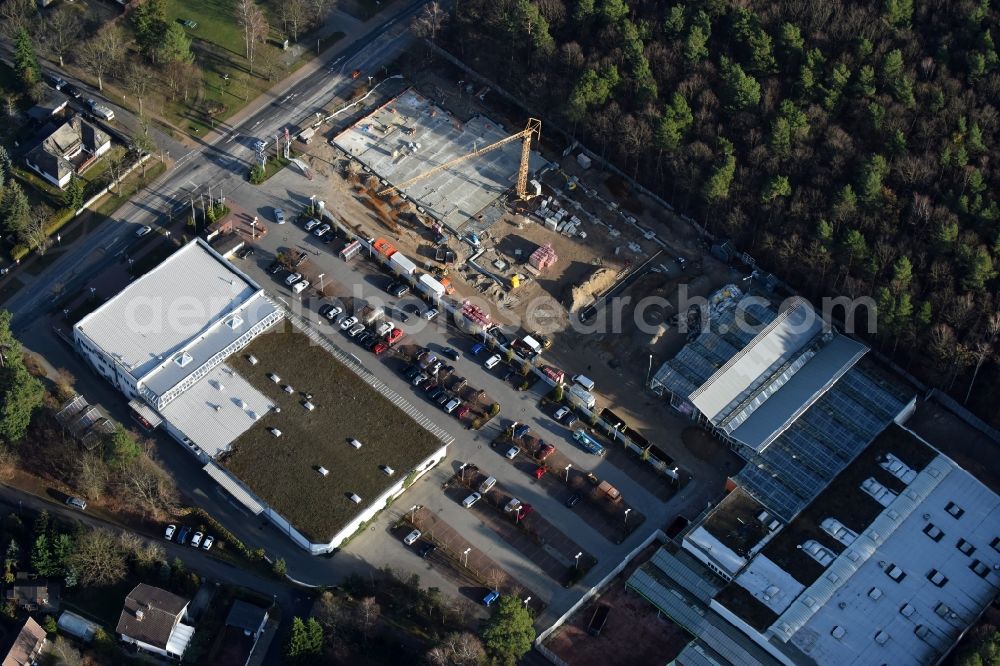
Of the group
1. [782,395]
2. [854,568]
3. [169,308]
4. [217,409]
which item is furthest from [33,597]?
[854,568]

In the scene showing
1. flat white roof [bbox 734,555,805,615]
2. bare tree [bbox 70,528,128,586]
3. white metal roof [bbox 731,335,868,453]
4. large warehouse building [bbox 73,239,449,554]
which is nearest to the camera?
flat white roof [bbox 734,555,805,615]

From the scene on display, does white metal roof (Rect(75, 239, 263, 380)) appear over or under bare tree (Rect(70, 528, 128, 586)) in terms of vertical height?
over

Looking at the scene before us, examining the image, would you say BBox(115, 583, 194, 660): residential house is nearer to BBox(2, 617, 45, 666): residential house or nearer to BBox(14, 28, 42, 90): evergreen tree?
BBox(2, 617, 45, 666): residential house

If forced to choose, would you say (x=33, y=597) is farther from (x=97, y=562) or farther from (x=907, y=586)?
(x=907, y=586)

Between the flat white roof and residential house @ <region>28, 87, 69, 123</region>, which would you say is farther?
residential house @ <region>28, 87, 69, 123</region>

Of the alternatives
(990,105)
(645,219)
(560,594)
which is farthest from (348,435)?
(990,105)

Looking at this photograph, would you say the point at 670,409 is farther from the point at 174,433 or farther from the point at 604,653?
the point at 174,433

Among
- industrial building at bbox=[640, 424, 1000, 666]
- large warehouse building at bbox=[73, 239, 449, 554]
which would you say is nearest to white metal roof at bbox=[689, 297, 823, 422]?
industrial building at bbox=[640, 424, 1000, 666]
